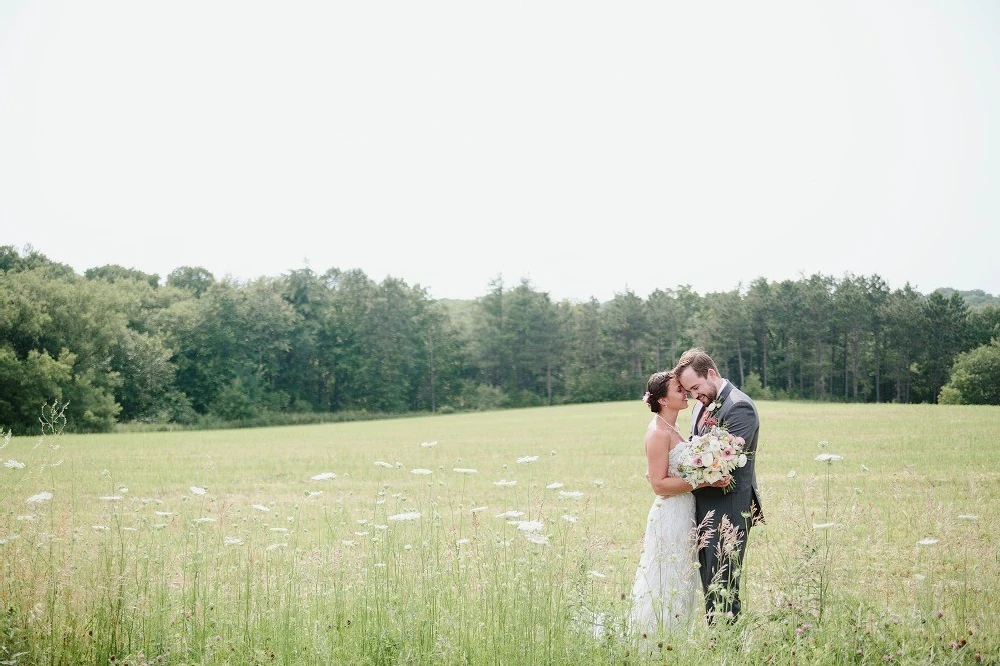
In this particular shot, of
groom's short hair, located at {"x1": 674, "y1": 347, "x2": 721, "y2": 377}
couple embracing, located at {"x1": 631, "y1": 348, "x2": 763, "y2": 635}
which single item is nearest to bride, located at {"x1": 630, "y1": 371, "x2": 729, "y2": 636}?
couple embracing, located at {"x1": 631, "y1": 348, "x2": 763, "y2": 635}

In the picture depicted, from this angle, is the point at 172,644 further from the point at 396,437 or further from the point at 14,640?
the point at 396,437

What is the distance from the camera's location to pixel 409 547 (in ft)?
20.9

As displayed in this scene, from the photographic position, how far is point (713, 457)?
573 cm

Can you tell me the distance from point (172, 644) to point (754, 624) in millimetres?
3959

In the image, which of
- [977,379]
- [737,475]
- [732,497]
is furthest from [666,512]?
[977,379]

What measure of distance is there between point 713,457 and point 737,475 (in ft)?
1.55

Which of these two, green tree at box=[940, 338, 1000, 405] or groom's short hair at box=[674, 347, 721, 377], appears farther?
green tree at box=[940, 338, 1000, 405]

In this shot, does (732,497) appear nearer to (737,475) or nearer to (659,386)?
(737,475)

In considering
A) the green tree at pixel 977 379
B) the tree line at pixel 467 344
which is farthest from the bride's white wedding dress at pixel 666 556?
the green tree at pixel 977 379

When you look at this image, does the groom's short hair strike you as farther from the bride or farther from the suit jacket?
the suit jacket

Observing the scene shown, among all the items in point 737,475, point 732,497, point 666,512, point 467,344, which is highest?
point 467,344

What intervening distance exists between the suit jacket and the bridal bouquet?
177mm

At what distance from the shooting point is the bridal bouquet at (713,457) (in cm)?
573

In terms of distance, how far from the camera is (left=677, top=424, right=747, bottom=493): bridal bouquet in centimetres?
573
